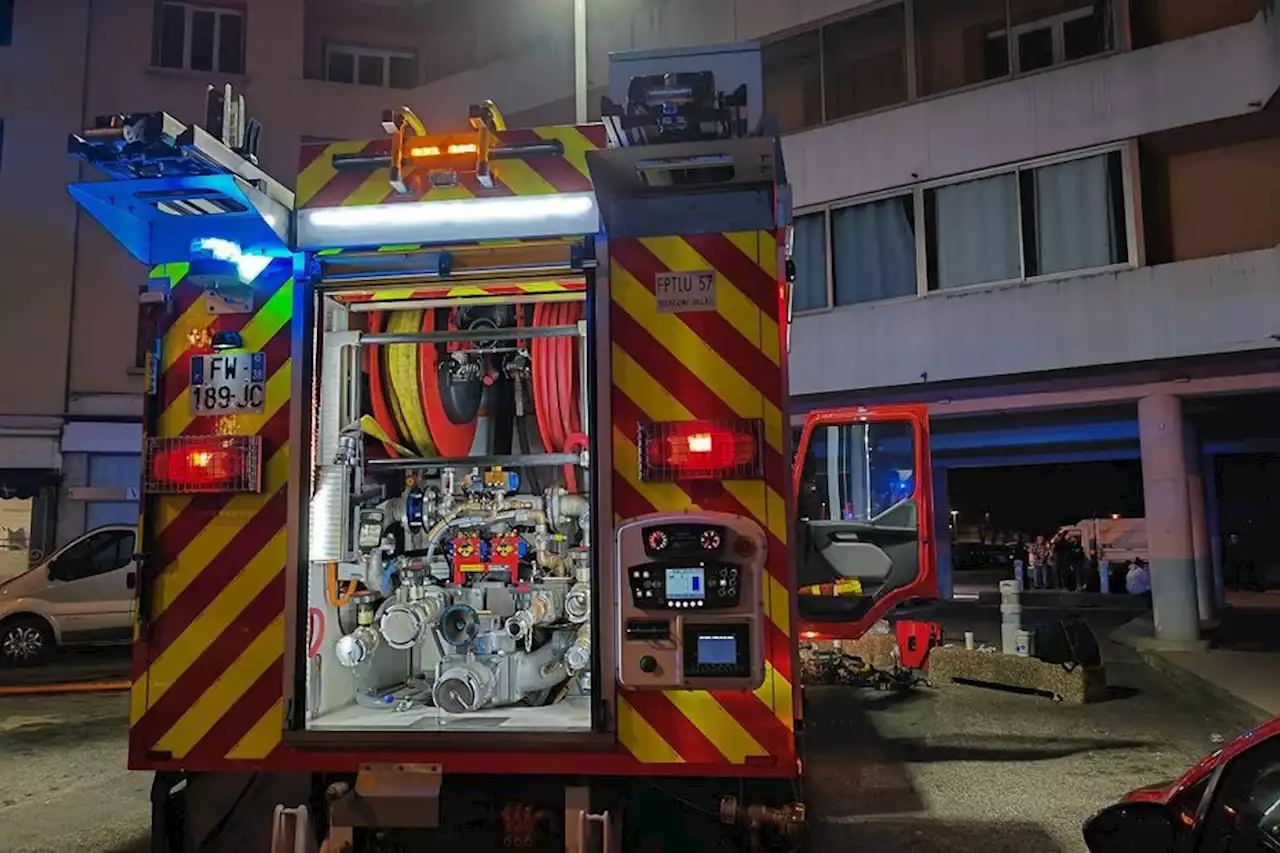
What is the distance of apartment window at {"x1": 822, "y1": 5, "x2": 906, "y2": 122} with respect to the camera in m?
16.0

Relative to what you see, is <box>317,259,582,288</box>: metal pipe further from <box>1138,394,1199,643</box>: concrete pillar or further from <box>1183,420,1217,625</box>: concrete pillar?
<box>1183,420,1217,625</box>: concrete pillar

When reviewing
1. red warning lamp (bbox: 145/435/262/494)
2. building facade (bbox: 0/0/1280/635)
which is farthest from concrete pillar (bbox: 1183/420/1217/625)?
red warning lamp (bbox: 145/435/262/494)

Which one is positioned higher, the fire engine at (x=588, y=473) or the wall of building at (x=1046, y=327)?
the wall of building at (x=1046, y=327)

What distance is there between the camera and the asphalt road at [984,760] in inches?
204

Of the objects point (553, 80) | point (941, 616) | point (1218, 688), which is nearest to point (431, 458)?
point (1218, 688)

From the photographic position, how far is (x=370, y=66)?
72.5 ft

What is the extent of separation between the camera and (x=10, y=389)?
17.6m

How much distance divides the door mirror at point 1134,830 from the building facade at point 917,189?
1131cm

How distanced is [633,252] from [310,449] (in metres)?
1.36

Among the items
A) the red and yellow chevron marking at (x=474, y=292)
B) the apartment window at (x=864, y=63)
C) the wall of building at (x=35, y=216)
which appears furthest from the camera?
the wall of building at (x=35, y=216)

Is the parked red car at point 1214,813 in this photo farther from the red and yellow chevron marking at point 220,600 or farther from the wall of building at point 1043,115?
the wall of building at point 1043,115

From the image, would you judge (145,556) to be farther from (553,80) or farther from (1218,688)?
(553,80)

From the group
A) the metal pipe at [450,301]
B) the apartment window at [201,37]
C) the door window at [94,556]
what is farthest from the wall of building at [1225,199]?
the apartment window at [201,37]

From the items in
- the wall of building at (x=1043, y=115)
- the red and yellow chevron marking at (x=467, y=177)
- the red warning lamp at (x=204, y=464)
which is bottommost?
Answer: the red warning lamp at (x=204, y=464)
